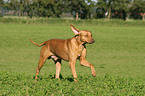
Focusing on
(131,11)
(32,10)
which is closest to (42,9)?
(32,10)

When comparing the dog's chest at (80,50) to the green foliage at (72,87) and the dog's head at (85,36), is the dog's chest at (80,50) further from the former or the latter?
the green foliage at (72,87)

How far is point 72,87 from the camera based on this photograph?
28.7 ft

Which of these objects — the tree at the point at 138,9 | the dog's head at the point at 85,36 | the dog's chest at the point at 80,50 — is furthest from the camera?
the tree at the point at 138,9

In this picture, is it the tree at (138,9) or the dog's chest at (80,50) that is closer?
the dog's chest at (80,50)

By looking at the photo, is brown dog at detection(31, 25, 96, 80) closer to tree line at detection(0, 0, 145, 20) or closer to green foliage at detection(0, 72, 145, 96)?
green foliage at detection(0, 72, 145, 96)

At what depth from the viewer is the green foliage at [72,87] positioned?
8383 mm

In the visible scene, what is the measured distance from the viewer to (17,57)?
20266 millimetres

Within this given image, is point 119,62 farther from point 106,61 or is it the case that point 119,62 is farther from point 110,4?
point 110,4

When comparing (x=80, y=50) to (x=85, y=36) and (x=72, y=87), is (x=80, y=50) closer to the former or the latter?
(x=85, y=36)

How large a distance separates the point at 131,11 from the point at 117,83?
106 meters

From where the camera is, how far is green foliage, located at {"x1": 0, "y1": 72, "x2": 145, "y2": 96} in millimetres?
8383

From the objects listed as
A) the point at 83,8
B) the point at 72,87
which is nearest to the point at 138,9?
the point at 83,8

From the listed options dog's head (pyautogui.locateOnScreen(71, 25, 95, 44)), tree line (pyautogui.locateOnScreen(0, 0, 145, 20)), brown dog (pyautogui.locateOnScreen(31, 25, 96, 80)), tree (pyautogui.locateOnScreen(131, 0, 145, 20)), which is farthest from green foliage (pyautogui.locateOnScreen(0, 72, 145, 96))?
tree (pyautogui.locateOnScreen(131, 0, 145, 20))

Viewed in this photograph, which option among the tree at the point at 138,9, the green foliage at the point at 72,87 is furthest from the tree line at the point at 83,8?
the green foliage at the point at 72,87
